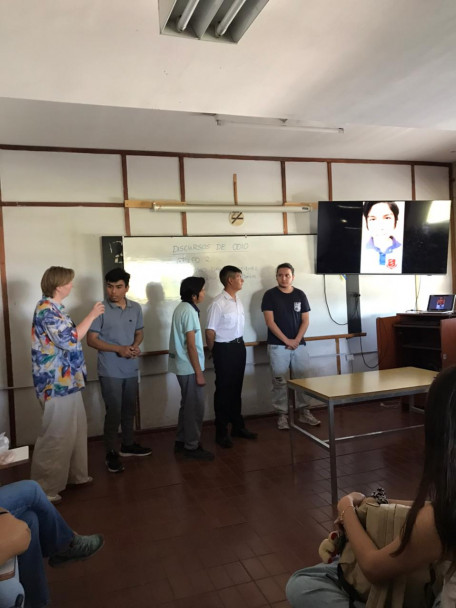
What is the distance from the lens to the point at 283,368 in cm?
467

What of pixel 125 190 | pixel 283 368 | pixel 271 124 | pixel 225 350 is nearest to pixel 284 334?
pixel 283 368

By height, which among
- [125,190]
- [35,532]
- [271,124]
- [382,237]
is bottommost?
[35,532]

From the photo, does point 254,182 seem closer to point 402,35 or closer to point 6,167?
point 6,167

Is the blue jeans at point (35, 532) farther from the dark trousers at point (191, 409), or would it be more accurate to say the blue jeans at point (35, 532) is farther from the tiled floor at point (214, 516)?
the dark trousers at point (191, 409)

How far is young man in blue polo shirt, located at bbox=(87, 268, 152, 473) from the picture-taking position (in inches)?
146

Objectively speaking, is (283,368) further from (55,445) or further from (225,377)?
(55,445)

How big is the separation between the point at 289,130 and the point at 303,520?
325cm

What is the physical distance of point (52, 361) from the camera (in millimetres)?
3184

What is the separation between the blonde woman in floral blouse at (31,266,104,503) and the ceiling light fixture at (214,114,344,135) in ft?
6.03

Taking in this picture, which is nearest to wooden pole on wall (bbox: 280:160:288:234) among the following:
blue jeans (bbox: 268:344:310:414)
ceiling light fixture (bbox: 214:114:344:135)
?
ceiling light fixture (bbox: 214:114:344:135)

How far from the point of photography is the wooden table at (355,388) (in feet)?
9.62

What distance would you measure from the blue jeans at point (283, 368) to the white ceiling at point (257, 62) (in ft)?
7.66

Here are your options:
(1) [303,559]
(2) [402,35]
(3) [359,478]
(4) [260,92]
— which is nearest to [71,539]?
(1) [303,559]

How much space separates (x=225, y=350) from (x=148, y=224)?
5.02 ft
